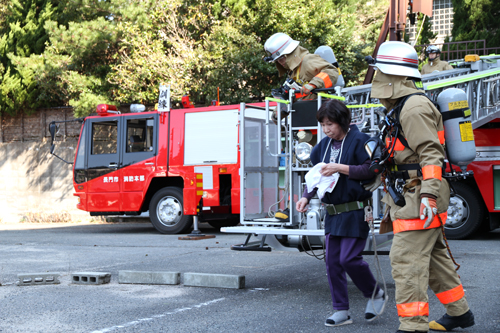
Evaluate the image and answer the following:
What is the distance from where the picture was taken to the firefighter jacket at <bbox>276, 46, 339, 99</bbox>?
604cm

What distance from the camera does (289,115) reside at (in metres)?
5.83

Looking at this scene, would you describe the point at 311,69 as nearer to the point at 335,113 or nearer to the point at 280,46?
the point at 280,46

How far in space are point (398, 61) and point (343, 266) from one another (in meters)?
1.49

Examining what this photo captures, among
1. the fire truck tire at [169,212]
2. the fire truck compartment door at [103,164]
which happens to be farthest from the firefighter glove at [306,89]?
the fire truck compartment door at [103,164]

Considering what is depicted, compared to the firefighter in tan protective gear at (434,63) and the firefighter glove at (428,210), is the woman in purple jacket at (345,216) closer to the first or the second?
the firefighter glove at (428,210)

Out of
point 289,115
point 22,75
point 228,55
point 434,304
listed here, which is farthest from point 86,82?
point 434,304

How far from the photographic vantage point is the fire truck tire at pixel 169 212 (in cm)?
1225

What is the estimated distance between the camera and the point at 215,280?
5.93 metres

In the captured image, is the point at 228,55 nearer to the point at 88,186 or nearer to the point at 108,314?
the point at 88,186

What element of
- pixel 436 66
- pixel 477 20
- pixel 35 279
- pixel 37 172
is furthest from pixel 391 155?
pixel 37 172

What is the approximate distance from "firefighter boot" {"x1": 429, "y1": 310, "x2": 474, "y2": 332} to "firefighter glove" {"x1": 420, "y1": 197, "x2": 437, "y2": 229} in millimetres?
746

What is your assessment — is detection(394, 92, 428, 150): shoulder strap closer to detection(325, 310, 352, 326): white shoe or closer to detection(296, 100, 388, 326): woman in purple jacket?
detection(296, 100, 388, 326): woman in purple jacket

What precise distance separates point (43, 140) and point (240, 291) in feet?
52.6

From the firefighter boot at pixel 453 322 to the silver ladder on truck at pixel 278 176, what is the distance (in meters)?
1.37
